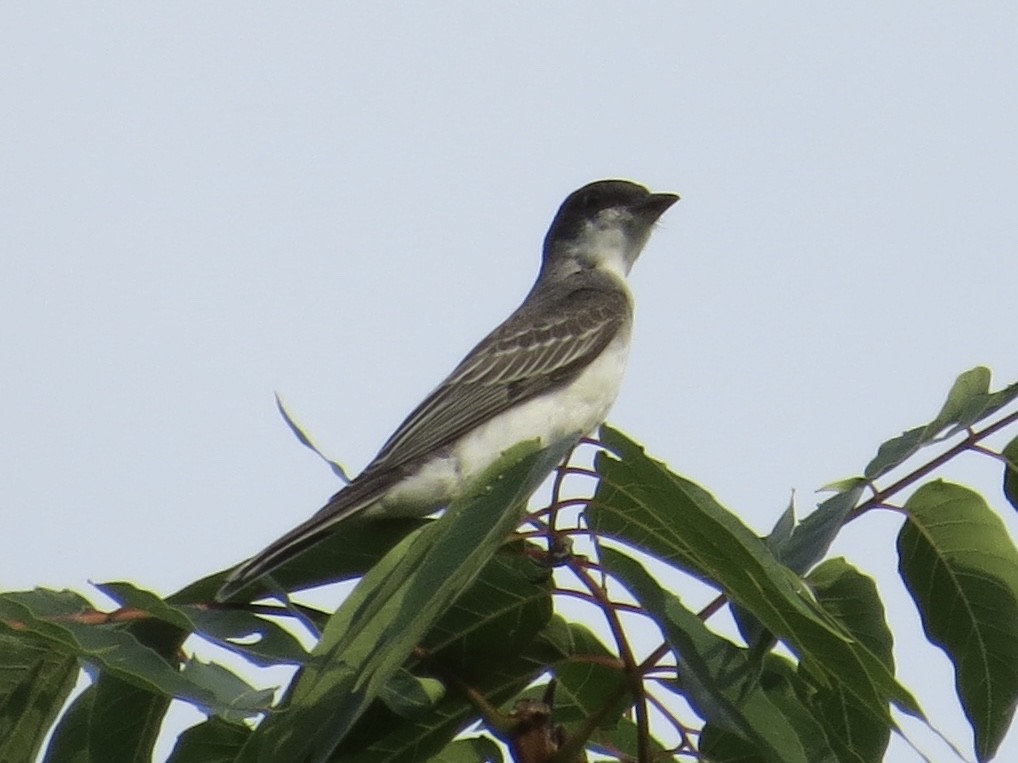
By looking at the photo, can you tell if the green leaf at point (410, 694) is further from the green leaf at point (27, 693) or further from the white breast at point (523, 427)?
the white breast at point (523, 427)

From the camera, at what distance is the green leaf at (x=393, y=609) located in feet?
6.90

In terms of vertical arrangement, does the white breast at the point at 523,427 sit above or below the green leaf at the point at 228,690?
above

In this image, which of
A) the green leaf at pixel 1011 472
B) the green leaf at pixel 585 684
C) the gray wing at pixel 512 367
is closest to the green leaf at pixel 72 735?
the green leaf at pixel 585 684

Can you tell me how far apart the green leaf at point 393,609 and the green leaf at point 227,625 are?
0.33 feet

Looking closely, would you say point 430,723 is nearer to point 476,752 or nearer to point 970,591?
point 476,752

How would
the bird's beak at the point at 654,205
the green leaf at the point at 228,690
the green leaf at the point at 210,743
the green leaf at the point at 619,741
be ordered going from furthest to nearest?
1. the bird's beak at the point at 654,205
2. the green leaf at the point at 619,741
3. the green leaf at the point at 210,743
4. the green leaf at the point at 228,690

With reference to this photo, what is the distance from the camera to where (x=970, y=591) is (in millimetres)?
2816

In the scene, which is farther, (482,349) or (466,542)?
(482,349)

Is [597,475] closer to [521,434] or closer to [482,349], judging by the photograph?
[521,434]

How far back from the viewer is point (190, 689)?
7.78 feet

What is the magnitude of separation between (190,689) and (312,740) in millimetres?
225

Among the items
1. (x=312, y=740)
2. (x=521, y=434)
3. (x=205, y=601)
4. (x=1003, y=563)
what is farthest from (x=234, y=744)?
(x=521, y=434)

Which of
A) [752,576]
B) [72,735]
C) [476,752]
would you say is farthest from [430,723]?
[752,576]

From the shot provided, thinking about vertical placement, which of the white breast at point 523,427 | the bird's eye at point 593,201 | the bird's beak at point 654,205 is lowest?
the white breast at point 523,427
